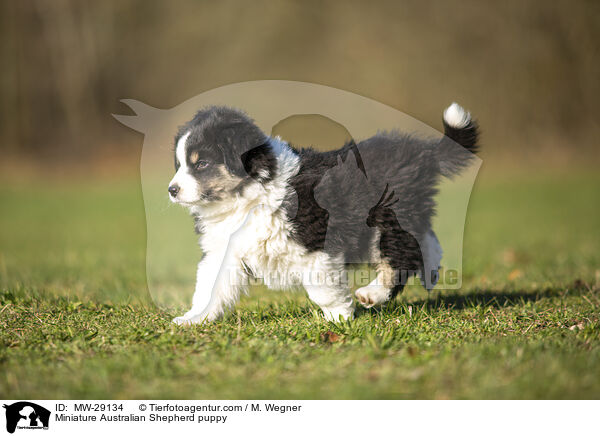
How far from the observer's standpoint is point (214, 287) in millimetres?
3523

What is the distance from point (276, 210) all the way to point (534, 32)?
13.0m

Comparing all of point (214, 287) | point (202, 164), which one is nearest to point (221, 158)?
point (202, 164)

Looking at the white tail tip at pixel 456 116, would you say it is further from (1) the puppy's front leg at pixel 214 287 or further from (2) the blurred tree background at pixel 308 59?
(2) the blurred tree background at pixel 308 59

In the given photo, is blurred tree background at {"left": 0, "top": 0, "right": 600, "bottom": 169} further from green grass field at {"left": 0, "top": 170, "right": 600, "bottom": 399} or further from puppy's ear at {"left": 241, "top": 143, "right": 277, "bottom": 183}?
puppy's ear at {"left": 241, "top": 143, "right": 277, "bottom": 183}

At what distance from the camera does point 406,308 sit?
146 inches

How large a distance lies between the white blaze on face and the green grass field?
771 millimetres

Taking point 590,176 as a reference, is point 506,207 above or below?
below

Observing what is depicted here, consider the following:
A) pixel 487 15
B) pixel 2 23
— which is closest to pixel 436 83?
pixel 487 15
